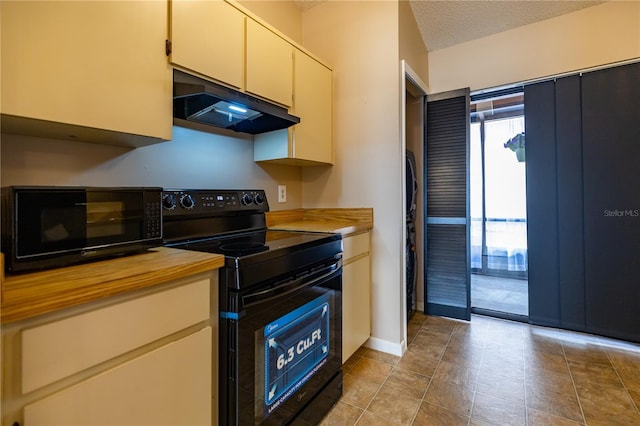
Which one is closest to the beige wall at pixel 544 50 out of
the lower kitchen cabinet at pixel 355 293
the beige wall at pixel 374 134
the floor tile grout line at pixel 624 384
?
the beige wall at pixel 374 134

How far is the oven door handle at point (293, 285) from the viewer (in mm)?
1080

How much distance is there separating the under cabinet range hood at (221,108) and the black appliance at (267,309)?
1.29 feet

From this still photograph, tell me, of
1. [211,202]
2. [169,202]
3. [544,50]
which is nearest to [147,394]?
[169,202]

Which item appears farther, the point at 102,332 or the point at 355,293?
the point at 355,293

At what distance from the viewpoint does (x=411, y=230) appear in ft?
9.18

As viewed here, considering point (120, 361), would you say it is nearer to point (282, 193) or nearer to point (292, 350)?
point (292, 350)

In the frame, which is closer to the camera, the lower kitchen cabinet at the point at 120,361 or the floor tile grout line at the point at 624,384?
the lower kitchen cabinet at the point at 120,361

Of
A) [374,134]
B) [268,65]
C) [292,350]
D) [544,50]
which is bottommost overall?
[292,350]

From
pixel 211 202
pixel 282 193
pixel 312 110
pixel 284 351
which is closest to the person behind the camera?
pixel 284 351

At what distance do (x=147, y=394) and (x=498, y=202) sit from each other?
12.6 feet

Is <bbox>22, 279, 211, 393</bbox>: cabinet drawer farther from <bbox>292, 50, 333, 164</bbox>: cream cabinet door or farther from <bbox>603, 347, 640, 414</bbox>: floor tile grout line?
<bbox>603, 347, 640, 414</bbox>: floor tile grout line

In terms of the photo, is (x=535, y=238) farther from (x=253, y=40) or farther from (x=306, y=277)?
(x=253, y=40)

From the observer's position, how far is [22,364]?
0.63 metres

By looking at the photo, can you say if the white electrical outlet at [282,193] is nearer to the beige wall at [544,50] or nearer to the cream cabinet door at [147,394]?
the cream cabinet door at [147,394]
